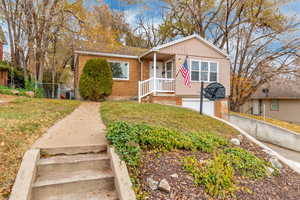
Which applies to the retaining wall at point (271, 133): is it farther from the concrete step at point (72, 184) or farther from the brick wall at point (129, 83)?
the concrete step at point (72, 184)

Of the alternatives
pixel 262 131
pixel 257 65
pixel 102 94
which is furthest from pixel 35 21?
pixel 257 65

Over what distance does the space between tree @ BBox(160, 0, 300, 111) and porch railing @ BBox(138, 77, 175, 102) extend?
7.26 metres

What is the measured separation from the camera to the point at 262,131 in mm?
9391

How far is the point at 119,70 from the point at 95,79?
91.6 inches

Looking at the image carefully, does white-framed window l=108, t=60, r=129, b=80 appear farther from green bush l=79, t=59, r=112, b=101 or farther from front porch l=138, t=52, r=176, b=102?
green bush l=79, t=59, r=112, b=101

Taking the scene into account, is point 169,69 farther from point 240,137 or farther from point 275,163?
point 275,163

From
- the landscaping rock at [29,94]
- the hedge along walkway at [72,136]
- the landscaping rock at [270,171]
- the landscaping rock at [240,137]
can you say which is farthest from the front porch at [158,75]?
the landscaping rock at [270,171]

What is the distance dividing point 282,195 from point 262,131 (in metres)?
7.64

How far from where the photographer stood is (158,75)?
1280 cm

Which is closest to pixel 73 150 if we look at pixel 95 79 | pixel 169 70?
pixel 95 79

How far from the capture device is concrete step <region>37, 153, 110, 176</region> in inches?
102

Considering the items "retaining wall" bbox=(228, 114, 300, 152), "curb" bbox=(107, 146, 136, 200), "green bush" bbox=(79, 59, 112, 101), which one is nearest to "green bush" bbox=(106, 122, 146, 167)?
"curb" bbox=(107, 146, 136, 200)

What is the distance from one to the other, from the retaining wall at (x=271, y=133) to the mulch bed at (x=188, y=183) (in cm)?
609

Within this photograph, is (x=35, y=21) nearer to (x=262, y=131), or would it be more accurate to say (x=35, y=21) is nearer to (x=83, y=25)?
(x=83, y=25)
